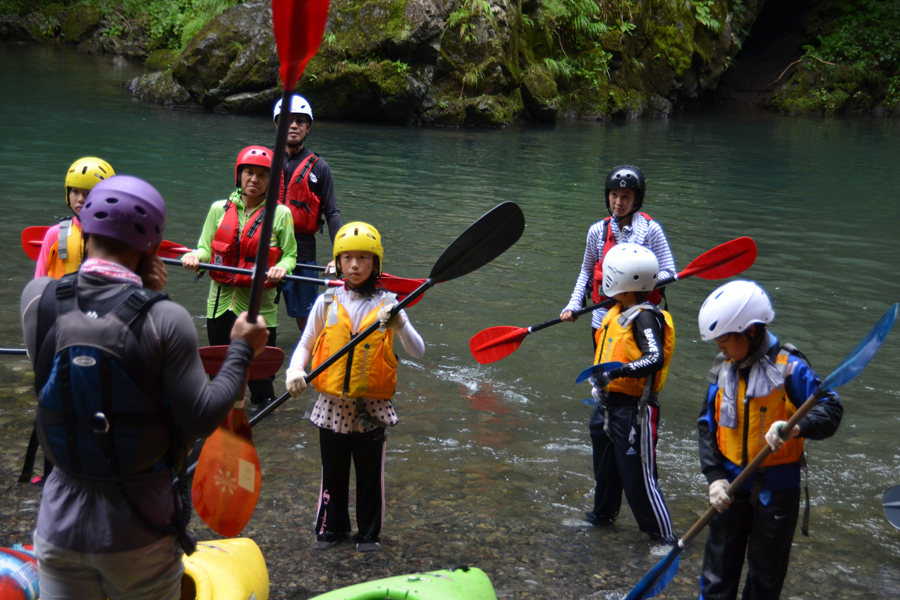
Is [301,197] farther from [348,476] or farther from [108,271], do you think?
[108,271]

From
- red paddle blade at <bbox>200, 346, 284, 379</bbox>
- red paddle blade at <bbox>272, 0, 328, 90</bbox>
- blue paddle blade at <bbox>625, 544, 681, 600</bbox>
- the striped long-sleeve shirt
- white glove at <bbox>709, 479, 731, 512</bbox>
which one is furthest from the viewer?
the striped long-sleeve shirt

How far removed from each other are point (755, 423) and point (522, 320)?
4.26m

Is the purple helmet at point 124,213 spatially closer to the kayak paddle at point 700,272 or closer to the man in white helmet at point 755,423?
the man in white helmet at point 755,423

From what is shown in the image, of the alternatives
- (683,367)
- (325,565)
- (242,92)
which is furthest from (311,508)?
(242,92)

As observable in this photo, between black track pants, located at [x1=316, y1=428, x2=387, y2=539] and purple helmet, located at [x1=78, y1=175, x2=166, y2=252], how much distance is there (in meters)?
1.64

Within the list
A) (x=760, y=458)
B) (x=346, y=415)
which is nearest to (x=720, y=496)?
(x=760, y=458)

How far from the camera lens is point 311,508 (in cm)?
391

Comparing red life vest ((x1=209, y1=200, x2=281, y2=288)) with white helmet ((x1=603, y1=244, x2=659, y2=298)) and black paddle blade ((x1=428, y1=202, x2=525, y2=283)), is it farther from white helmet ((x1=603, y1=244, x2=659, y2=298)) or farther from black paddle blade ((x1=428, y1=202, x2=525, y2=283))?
white helmet ((x1=603, y1=244, x2=659, y2=298))

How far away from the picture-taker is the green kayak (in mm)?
2518

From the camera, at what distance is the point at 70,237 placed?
3625mm

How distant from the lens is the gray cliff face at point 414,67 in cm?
1827

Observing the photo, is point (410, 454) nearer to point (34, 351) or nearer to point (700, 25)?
point (34, 351)

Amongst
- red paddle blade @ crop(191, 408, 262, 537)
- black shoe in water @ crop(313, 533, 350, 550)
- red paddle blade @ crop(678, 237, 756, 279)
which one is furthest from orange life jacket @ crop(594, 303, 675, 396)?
red paddle blade @ crop(191, 408, 262, 537)

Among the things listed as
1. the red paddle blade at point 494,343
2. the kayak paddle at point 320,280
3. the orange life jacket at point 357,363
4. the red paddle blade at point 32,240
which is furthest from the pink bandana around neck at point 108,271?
the red paddle blade at point 494,343
